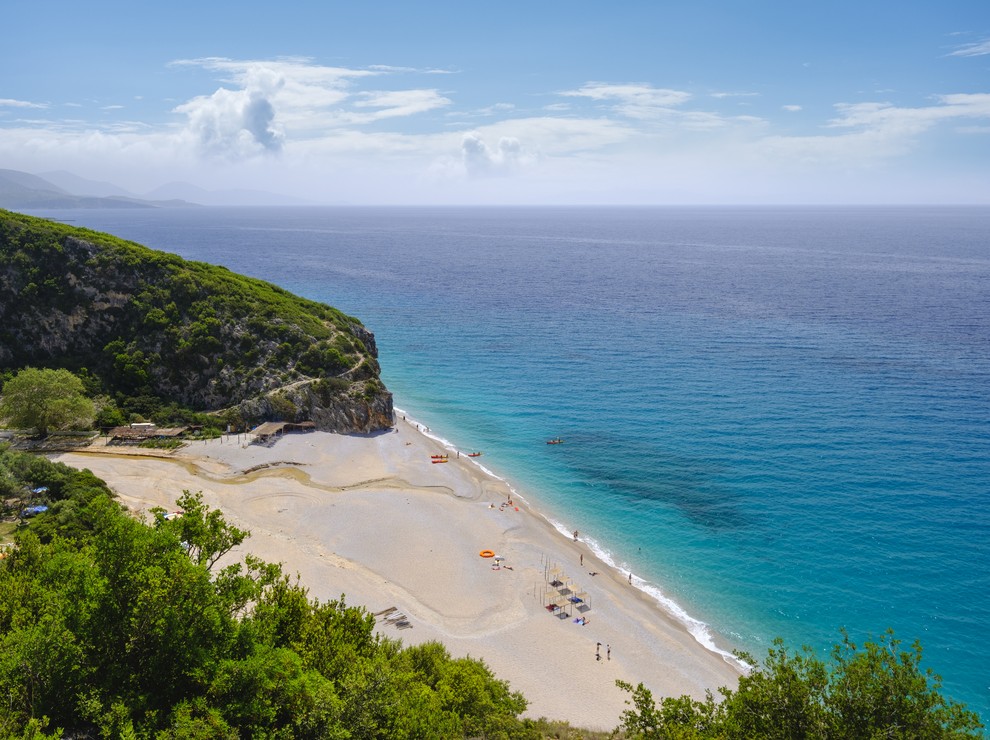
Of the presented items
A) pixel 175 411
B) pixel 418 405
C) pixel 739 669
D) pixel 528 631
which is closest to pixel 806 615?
pixel 739 669

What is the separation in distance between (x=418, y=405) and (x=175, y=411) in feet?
92.1

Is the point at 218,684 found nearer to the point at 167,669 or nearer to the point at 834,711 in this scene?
the point at 167,669

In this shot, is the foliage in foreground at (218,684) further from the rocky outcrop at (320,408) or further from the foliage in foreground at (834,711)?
the rocky outcrop at (320,408)

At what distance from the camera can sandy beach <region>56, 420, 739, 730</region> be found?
36.4 m

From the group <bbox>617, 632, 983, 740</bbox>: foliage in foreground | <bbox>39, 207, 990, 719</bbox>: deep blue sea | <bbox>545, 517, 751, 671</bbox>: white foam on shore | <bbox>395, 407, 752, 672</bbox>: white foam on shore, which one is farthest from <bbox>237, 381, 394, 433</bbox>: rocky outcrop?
<bbox>617, 632, 983, 740</bbox>: foliage in foreground

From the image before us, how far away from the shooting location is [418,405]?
264ft

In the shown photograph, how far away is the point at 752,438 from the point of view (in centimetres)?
6431

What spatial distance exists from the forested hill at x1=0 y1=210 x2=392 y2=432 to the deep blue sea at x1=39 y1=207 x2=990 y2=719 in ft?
41.5

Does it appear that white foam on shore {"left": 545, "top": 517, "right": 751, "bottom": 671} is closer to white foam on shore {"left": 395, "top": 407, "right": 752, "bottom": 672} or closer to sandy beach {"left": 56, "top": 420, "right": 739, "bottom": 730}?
white foam on shore {"left": 395, "top": 407, "right": 752, "bottom": 672}

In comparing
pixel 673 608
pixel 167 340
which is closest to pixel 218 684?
pixel 673 608

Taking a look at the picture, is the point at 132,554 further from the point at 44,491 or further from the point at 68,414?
the point at 68,414

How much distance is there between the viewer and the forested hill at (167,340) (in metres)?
70.7

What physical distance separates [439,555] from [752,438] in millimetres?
36063

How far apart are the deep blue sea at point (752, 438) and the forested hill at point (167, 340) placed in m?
12.7
